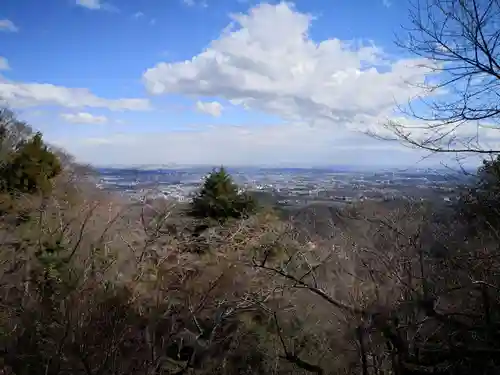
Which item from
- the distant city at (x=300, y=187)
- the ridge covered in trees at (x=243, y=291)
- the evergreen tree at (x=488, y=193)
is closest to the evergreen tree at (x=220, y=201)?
the distant city at (x=300, y=187)

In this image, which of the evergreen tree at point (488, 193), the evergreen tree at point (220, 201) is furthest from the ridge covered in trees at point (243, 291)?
the evergreen tree at point (220, 201)

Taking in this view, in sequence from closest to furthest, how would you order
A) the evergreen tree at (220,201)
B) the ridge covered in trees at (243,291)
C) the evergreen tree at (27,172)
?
the ridge covered in trees at (243,291), the evergreen tree at (27,172), the evergreen tree at (220,201)

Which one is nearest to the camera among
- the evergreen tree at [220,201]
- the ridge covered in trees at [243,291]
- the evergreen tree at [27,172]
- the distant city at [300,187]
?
the ridge covered in trees at [243,291]

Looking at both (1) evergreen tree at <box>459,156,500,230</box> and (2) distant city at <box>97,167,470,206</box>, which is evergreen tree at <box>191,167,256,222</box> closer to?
(2) distant city at <box>97,167,470,206</box>

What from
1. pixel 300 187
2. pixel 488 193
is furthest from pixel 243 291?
pixel 300 187

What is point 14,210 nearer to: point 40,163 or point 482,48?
point 40,163

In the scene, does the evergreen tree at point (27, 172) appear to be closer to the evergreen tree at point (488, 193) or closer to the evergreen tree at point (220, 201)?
the evergreen tree at point (220, 201)

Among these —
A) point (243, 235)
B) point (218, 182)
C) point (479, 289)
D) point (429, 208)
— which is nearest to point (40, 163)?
point (218, 182)

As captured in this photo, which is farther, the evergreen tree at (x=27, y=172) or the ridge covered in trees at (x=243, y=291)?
the evergreen tree at (x=27, y=172)

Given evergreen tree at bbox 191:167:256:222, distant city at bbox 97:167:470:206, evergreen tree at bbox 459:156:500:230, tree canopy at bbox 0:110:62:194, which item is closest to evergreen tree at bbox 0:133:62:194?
tree canopy at bbox 0:110:62:194

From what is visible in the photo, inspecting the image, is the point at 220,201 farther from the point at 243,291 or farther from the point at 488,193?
the point at 488,193

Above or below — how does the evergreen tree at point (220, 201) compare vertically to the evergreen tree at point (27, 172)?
below
